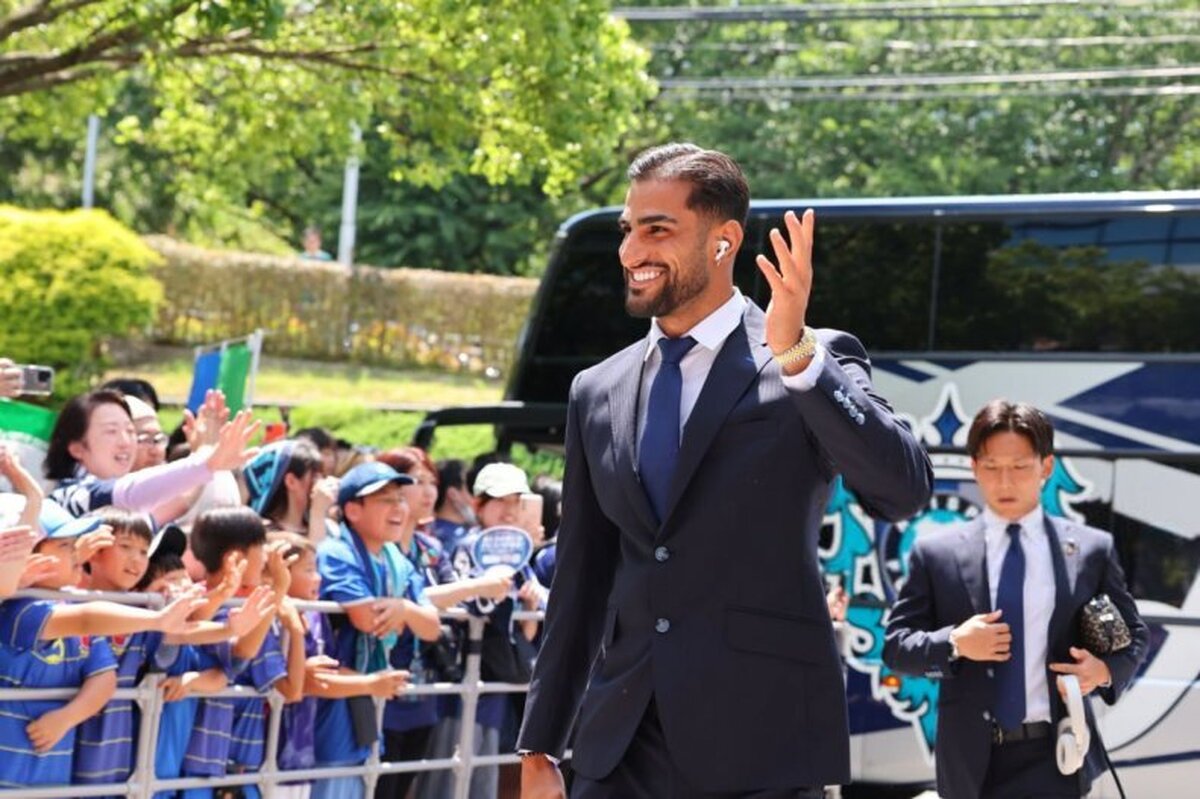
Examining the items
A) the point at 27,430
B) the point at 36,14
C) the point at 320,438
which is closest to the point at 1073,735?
the point at 27,430

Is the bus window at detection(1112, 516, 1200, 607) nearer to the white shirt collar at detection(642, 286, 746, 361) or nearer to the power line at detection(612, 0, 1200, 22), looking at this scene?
the white shirt collar at detection(642, 286, 746, 361)

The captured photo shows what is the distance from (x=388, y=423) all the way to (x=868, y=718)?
46.6 ft

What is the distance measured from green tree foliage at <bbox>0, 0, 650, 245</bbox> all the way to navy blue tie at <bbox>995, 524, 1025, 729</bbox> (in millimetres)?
7787

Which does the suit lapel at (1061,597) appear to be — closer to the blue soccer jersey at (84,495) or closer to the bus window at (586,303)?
the blue soccer jersey at (84,495)

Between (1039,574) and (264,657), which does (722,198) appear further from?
(264,657)

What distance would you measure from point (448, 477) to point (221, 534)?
4138 millimetres

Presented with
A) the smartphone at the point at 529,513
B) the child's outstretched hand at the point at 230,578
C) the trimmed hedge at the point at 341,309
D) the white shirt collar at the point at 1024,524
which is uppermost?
the trimmed hedge at the point at 341,309

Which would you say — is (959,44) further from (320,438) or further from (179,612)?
(179,612)

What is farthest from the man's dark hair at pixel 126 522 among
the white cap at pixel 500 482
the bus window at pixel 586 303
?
the bus window at pixel 586 303

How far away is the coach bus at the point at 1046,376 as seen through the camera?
1207 centimetres

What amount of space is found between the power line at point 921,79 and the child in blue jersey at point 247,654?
2306 centimetres

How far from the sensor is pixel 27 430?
9570 millimetres

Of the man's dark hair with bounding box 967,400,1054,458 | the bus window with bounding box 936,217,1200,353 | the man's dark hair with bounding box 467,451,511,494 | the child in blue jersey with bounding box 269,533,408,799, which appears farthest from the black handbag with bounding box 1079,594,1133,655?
the bus window with bounding box 936,217,1200,353

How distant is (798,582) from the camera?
4.49m
